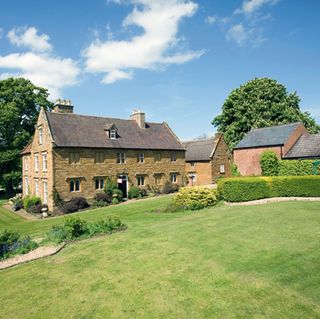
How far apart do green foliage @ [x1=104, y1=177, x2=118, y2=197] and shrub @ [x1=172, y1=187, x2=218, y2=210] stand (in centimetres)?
1230

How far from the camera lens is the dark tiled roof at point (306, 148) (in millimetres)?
33875

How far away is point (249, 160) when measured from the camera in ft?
136

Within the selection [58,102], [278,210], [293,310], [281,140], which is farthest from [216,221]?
[58,102]

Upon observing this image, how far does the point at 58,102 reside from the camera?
38.2 m

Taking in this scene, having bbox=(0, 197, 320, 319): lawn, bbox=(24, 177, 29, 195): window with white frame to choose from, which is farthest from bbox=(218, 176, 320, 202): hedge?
bbox=(24, 177, 29, 195): window with white frame

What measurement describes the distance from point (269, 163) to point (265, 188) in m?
11.5

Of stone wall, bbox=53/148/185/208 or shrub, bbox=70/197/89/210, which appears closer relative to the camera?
shrub, bbox=70/197/89/210

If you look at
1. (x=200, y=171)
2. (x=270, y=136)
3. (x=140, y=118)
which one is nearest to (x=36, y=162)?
(x=140, y=118)

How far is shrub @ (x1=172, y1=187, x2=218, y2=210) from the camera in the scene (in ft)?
80.9

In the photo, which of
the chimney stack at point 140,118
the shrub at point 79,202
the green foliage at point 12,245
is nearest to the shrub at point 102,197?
the shrub at point 79,202

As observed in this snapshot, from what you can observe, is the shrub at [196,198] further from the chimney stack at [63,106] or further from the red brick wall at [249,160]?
the chimney stack at [63,106]

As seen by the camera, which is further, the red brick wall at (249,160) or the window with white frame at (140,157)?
the red brick wall at (249,160)

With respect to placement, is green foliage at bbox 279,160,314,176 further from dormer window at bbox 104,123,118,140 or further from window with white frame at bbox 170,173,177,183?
dormer window at bbox 104,123,118,140

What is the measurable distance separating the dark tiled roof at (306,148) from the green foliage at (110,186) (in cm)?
2130
